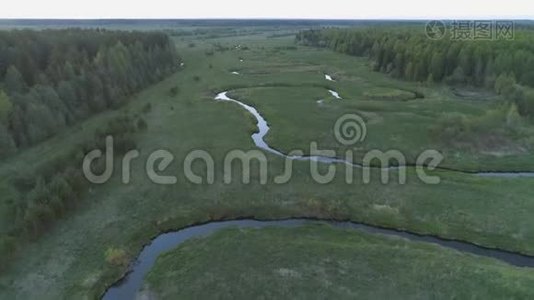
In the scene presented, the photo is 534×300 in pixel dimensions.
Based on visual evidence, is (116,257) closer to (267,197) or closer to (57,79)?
(267,197)

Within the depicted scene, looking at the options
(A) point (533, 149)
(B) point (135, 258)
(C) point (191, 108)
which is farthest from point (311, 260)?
(C) point (191, 108)

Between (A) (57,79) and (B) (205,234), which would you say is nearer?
(B) (205,234)

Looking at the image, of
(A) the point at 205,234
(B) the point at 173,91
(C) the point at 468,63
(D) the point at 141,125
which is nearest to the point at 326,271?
(A) the point at 205,234

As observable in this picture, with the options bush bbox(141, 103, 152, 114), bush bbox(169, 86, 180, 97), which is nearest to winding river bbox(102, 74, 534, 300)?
bush bbox(141, 103, 152, 114)

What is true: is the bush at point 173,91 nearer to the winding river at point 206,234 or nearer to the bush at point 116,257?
the winding river at point 206,234

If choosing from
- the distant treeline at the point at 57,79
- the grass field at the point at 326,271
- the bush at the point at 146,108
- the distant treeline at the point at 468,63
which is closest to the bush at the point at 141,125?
the bush at the point at 146,108

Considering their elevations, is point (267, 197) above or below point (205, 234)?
above
